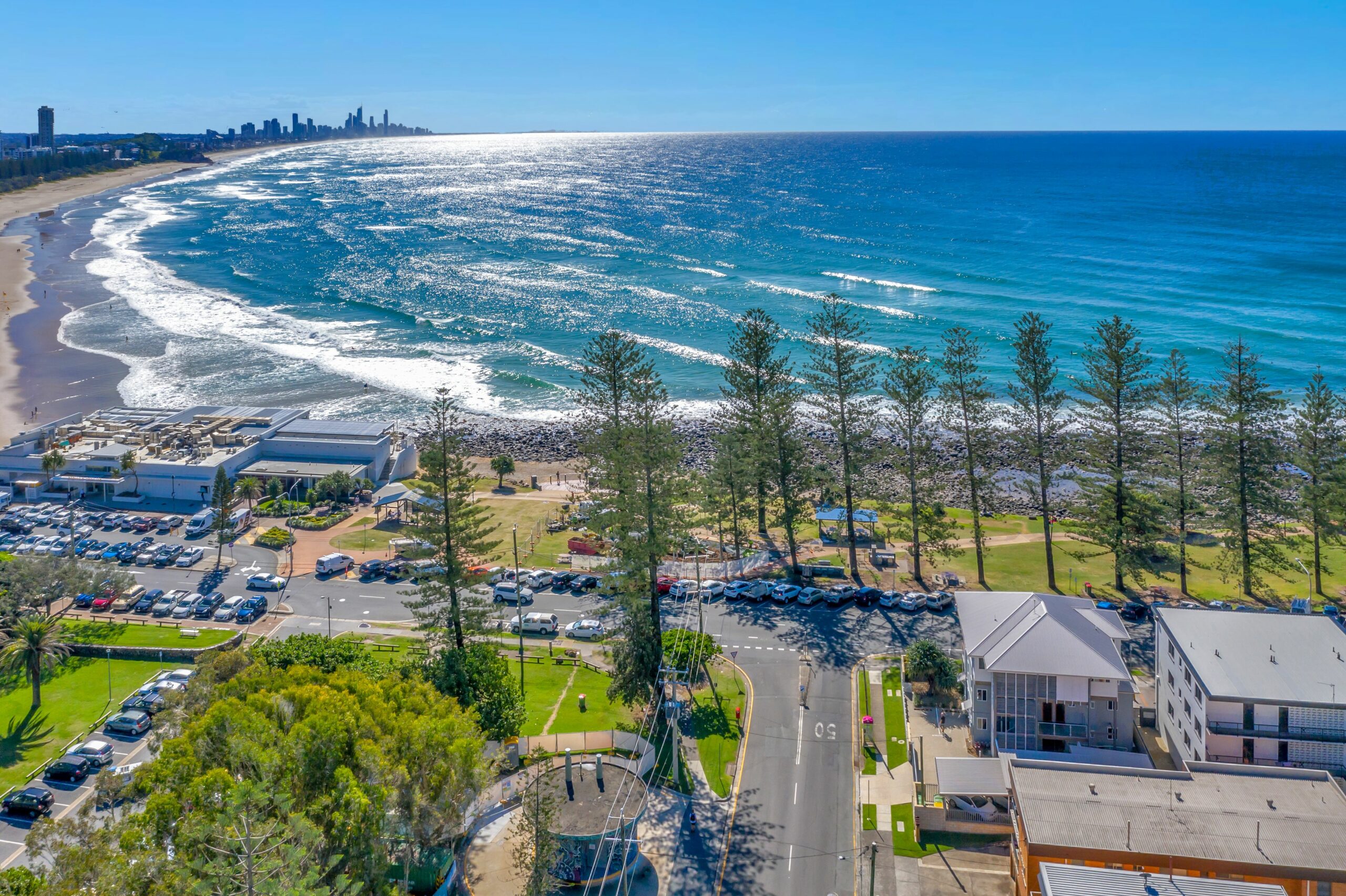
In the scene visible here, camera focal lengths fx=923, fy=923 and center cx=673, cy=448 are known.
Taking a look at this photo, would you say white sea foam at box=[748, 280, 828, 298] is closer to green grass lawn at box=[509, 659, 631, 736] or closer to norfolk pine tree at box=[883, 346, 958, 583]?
norfolk pine tree at box=[883, 346, 958, 583]

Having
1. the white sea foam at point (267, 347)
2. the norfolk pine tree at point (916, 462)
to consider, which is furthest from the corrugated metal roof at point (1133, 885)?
the white sea foam at point (267, 347)

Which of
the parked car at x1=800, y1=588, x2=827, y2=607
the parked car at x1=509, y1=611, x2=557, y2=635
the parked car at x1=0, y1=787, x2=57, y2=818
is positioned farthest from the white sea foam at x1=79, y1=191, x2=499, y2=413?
the parked car at x1=0, y1=787, x2=57, y2=818

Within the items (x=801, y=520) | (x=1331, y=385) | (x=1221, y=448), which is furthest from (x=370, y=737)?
(x=1331, y=385)

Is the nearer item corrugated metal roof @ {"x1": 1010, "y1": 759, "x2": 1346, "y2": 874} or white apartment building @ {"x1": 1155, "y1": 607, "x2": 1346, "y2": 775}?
corrugated metal roof @ {"x1": 1010, "y1": 759, "x2": 1346, "y2": 874}

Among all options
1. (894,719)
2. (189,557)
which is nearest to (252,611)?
(189,557)

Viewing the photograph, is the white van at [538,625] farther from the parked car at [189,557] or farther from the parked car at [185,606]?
the parked car at [189,557]

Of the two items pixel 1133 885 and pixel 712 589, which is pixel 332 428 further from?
pixel 1133 885
